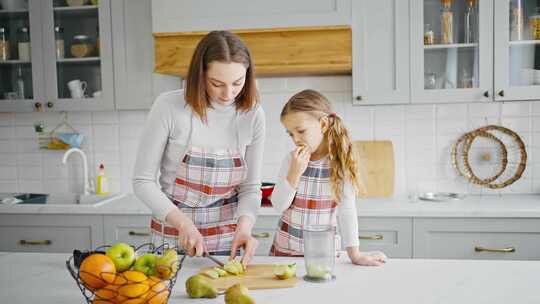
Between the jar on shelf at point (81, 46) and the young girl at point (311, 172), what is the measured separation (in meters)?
1.68

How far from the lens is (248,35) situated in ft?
8.83

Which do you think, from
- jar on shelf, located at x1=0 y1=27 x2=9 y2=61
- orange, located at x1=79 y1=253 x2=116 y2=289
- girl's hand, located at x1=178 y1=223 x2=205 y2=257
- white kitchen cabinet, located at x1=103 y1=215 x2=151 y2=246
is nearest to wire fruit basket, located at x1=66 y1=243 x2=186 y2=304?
orange, located at x1=79 y1=253 x2=116 y2=289

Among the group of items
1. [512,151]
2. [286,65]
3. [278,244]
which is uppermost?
[286,65]

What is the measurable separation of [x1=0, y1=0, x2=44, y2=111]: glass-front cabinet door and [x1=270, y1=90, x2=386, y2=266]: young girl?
6.18 ft

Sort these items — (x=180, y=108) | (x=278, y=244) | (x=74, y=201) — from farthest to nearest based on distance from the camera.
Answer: (x=74, y=201) < (x=278, y=244) < (x=180, y=108)

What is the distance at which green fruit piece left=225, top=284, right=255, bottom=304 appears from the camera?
1117 mm

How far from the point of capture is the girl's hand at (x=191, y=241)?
1478mm

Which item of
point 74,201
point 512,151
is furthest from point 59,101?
point 512,151

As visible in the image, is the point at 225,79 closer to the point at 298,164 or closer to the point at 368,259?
the point at 298,164

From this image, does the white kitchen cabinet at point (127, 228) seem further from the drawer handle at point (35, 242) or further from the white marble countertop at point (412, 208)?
the drawer handle at point (35, 242)

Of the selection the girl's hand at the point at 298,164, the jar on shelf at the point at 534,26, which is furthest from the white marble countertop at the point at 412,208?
the girl's hand at the point at 298,164

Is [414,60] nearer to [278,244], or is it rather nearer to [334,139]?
[334,139]

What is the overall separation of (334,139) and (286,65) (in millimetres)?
942

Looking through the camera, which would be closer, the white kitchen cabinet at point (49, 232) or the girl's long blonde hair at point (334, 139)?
the girl's long blonde hair at point (334, 139)
